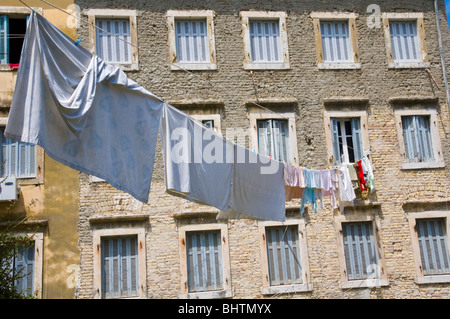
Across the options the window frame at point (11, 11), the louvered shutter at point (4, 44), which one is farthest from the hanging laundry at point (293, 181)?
the louvered shutter at point (4, 44)

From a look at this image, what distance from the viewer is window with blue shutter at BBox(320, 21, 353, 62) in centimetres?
1617

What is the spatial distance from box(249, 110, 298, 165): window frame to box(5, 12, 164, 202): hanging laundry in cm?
742

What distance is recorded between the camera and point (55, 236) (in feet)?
46.1

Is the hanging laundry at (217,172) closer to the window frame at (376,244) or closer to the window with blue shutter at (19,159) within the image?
the window frame at (376,244)

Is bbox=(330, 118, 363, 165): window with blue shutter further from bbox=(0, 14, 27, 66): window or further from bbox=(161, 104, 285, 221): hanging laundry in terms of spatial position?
bbox=(0, 14, 27, 66): window

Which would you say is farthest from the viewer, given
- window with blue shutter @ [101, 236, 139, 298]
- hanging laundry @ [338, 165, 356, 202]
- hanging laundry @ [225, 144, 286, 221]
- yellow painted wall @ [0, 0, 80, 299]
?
window with blue shutter @ [101, 236, 139, 298]

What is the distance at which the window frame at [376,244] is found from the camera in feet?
48.7

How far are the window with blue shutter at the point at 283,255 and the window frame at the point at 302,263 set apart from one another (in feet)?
0.35

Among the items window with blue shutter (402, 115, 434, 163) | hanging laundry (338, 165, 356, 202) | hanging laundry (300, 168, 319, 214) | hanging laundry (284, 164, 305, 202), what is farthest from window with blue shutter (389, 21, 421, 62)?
hanging laundry (284, 164, 305, 202)

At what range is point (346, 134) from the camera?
15836 millimetres

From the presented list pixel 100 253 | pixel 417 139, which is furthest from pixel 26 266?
pixel 417 139

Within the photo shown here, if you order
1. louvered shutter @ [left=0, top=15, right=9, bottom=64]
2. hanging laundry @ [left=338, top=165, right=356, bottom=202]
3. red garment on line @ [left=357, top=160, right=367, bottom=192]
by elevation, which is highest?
louvered shutter @ [left=0, top=15, right=9, bottom=64]
